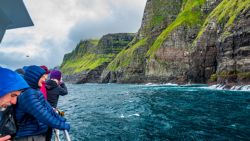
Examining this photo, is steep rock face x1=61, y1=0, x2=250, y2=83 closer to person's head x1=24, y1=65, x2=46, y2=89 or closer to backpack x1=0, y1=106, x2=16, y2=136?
person's head x1=24, y1=65, x2=46, y2=89

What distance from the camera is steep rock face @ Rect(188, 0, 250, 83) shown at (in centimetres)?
8444

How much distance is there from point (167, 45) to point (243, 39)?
67.1 metres

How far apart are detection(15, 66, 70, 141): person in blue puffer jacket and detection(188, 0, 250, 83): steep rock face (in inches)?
3255

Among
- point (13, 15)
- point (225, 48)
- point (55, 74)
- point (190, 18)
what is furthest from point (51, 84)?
point (190, 18)

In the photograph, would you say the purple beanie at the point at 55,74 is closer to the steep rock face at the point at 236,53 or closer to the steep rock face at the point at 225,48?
the steep rock face at the point at 236,53

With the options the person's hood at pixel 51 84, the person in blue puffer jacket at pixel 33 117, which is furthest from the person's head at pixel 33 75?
the person's hood at pixel 51 84

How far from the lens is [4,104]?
500 centimetres

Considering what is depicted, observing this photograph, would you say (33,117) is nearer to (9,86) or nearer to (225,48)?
(9,86)

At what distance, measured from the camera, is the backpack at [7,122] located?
15.9ft

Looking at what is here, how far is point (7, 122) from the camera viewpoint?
16.3 feet

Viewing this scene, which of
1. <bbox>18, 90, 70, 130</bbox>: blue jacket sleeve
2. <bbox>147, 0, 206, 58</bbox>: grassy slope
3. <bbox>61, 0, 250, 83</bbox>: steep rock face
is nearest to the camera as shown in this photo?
<bbox>18, 90, 70, 130</bbox>: blue jacket sleeve

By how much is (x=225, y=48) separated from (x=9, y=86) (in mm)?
98005

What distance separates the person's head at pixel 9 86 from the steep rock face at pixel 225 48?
83.6m

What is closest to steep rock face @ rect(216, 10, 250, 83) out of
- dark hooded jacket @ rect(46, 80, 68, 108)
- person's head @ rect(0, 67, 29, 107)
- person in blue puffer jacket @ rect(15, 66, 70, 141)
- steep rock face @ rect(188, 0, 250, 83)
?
steep rock face @ rect(188, 0, 250, 83)
